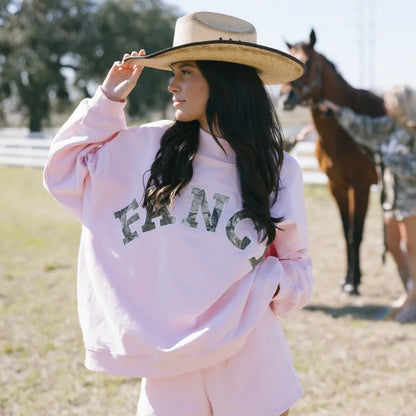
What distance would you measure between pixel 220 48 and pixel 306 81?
348 centimetres

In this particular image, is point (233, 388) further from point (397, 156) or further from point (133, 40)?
point (133, 40)

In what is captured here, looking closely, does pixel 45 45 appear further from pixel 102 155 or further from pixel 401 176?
pixel 102 155

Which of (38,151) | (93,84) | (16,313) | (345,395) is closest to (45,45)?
(93,84)

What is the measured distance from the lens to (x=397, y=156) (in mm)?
4559

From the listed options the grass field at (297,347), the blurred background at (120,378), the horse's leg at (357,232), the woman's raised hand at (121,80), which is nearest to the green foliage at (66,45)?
the blurred background at (120,378)

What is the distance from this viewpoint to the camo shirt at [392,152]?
4551 mm

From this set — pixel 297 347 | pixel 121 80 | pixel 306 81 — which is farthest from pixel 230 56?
pixel 306 81

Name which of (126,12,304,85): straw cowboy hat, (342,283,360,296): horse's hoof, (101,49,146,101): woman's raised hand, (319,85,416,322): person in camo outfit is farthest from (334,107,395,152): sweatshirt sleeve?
(101,49,146,101): woman's raised hand

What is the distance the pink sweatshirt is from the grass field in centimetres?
174

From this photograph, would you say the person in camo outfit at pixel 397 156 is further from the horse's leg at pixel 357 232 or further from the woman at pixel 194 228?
the woman at pixel 194 228

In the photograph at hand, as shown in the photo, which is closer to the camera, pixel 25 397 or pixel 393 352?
pixel 25 397

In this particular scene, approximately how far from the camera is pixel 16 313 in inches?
195

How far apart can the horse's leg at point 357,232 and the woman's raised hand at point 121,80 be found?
3819 millimetres

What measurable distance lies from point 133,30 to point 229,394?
35389 mm
